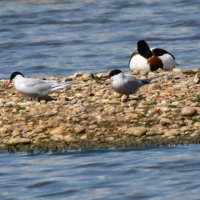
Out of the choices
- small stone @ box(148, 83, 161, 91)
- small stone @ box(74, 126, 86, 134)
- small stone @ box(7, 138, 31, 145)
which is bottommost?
small stone @ box(7, 138, 31, 145)

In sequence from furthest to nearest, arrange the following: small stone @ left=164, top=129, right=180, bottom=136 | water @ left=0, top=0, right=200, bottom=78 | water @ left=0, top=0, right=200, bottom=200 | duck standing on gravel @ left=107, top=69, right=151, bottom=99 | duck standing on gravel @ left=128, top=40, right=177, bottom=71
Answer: water @ left=0, top=0, right=200, bottom=78, duck standing on gravel @ left=128, top=40, right=177, bottom=71, duck standing on gravel @ left=107, top=69, right=151, bottom=99, small stone @ left=164, top=129, right=180, bottom=136, water @ left=0, top=0, right=200, bottom=200

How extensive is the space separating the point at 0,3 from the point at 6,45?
6976mm

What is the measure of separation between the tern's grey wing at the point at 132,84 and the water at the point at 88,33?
352cm

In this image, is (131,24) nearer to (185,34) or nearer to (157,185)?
(185,34)

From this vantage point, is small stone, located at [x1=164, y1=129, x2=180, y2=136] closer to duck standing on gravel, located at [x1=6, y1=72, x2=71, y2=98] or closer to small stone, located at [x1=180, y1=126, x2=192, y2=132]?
small stone, located at [x1=180, y1=126, x2=192, y2=132]

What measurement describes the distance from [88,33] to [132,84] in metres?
8.31

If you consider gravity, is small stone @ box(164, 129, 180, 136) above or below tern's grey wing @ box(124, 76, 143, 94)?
below

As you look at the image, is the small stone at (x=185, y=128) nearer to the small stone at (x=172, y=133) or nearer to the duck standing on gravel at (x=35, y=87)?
the small stone at (x=172, y=133)

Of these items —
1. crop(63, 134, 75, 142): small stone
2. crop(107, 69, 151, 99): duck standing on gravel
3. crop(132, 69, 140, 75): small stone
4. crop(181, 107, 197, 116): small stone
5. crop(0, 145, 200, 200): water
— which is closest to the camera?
crop(0, 145, 200, 200): water

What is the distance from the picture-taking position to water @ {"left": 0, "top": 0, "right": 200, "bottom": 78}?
49.4 ft

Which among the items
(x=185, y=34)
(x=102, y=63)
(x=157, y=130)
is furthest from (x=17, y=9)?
(x=157, y=130)

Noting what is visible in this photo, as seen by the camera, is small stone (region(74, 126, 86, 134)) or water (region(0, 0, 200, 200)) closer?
water (region(0, 0, 200, 200))

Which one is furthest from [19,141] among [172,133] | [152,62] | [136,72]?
[152,62]

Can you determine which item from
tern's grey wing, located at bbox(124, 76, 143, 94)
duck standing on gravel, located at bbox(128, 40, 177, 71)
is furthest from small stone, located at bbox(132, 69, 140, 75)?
tern's grey wing, located at bbox(124, 76, 143, 94)
